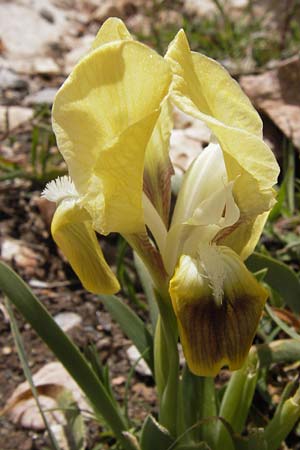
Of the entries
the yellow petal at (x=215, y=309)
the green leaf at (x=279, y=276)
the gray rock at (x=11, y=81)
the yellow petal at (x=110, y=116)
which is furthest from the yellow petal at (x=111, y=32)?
the gray rock at (x=11, y=81)

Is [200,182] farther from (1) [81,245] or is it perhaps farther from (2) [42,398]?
(2) [42,398]

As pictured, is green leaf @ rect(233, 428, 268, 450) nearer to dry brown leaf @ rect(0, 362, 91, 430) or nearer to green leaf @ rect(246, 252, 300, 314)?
green leaf @ rect(246, 252, 300, 314)

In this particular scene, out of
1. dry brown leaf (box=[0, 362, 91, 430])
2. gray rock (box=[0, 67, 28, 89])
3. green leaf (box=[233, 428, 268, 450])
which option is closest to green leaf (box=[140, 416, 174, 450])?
green leaf (box=[233, 428, 268, 450])

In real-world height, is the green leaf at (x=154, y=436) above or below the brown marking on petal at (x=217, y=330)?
below

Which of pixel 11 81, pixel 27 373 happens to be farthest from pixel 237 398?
pixel 11 81

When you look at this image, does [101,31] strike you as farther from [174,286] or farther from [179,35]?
[174,286]

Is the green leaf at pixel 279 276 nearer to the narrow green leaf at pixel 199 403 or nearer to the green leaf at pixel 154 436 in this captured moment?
the narrow green leaf at pixel 199 403

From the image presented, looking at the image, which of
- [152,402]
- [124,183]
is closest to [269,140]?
[152,402]

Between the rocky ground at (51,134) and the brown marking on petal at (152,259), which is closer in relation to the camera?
the brown marking on petal at (152,259)
